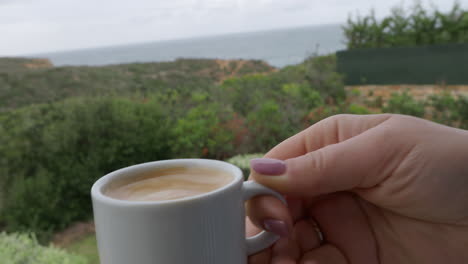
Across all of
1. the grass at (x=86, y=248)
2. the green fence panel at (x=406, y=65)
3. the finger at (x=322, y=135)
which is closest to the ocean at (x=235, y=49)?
the green fence panel at (x=406, y=65)

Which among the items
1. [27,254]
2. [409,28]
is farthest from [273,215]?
[409,28]

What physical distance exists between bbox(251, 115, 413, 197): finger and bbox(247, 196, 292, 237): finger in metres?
0.04

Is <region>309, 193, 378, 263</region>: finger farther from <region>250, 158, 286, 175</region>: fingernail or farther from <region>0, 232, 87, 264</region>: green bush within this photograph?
<region>0, 232, 87, 264</region>: green bush

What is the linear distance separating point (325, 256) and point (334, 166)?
436mm

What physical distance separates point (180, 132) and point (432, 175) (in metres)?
3.67

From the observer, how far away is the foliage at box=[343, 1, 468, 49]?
7.21 meters

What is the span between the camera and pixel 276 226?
1.01 m

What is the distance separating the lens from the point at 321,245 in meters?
1.38

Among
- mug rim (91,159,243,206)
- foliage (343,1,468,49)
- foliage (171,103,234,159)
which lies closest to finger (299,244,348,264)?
mug rim (91,159,243,206)

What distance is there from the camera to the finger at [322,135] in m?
1.25

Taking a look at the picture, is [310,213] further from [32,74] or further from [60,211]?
[32,74]

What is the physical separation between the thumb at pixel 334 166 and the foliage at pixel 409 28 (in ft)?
24.2

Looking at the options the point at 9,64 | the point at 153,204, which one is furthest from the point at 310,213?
the point at 9,64

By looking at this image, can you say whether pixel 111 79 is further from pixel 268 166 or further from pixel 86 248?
pixel 268 166
